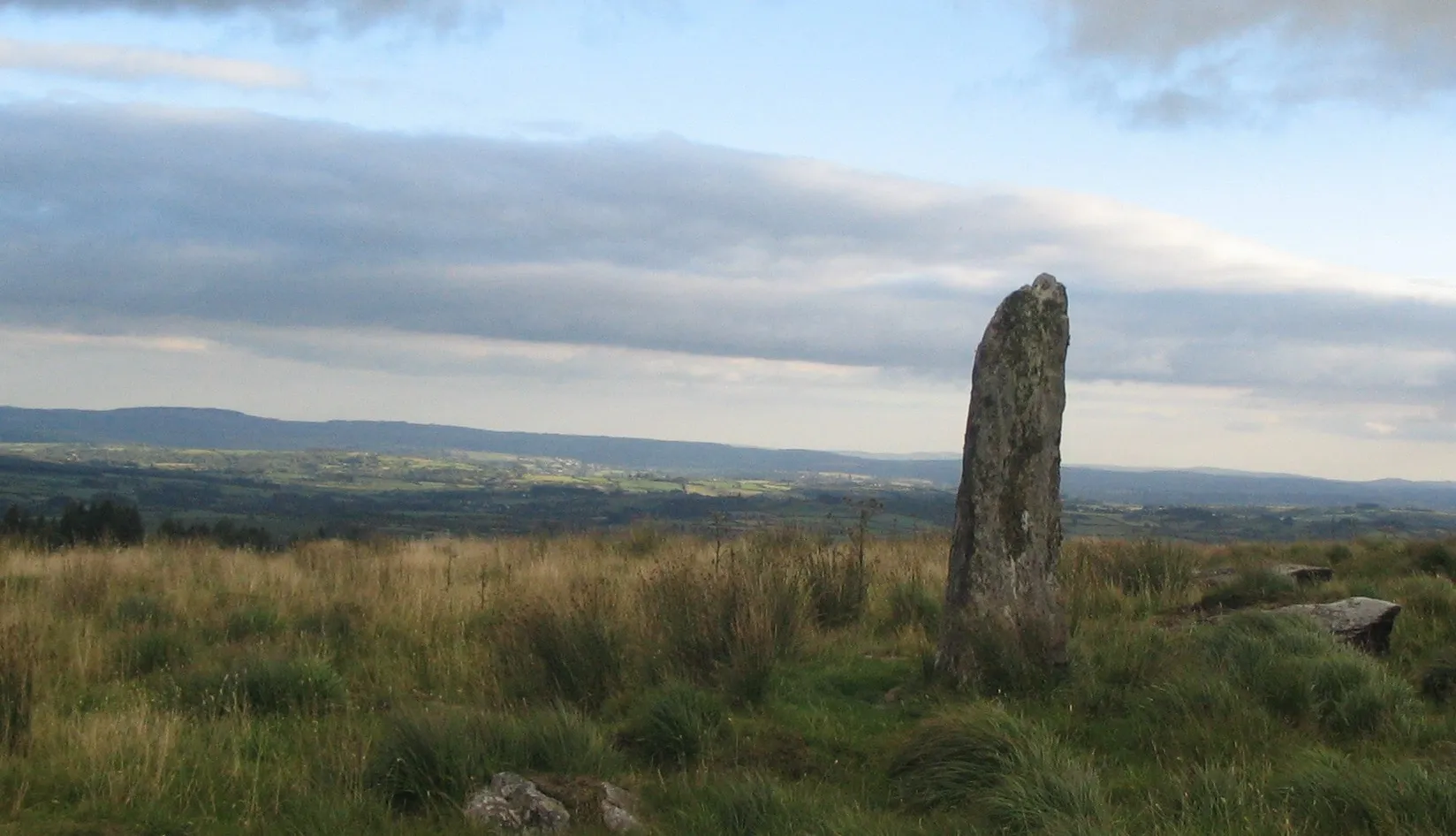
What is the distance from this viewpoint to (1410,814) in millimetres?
4871

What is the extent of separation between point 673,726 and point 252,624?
18.8ft

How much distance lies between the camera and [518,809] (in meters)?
5.47

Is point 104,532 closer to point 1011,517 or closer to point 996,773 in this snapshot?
point 1011,517

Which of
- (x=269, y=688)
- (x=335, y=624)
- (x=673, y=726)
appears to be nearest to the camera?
(x=673, y=726)

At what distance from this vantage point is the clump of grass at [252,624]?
1045 centimetres

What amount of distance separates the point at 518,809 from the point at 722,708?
7.21ft

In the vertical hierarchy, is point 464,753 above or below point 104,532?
above

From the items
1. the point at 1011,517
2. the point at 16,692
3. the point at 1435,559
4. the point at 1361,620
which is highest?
the point at 1011,517

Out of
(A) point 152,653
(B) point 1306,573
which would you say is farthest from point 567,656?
(B) point 1306,573

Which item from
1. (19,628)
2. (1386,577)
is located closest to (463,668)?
(19,628)

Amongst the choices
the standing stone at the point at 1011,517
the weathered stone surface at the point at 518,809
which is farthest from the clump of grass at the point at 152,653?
the standing stone at the point at 1011,517

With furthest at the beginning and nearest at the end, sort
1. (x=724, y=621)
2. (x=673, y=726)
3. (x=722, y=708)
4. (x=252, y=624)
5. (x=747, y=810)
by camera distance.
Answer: (x=252, y=624) → (x=724, y=621) → (x=722, y=708) → (x=673, y=726) → (x=747, y=810)

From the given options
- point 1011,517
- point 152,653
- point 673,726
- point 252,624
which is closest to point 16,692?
point 152,653

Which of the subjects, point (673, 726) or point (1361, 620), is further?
point (1361, 620)
